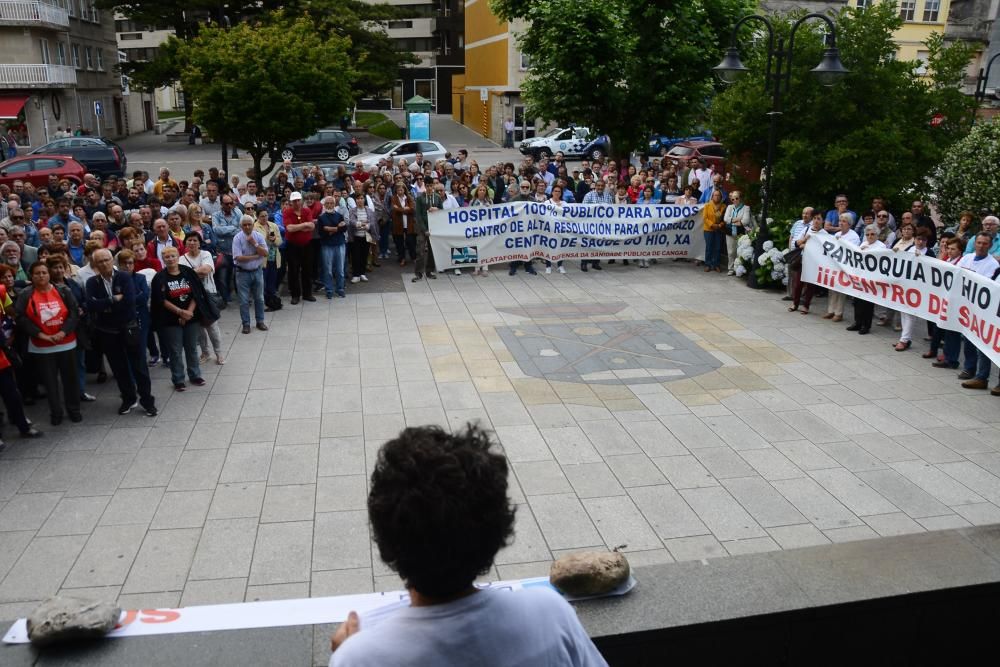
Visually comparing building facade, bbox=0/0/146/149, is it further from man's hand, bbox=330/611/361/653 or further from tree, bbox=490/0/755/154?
man's hand, bbox=330/611/361/653

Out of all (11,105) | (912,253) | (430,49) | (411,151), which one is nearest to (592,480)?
(912,253)

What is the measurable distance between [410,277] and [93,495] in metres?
9.59

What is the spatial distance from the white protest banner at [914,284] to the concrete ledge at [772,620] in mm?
6649

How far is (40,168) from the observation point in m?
26.9

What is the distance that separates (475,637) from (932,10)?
62.4m

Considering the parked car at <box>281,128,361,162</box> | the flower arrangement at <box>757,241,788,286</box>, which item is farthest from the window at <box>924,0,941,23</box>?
the flower arrangement at <box>757,241,788,286</box>

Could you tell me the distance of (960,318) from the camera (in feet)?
35.4

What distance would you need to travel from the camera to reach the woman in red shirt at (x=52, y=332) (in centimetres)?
871

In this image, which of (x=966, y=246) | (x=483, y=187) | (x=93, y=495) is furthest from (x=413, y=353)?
(x=966, y=246)

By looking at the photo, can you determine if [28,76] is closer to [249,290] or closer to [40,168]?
[40,168]

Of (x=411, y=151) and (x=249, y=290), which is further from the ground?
(x=411, y=151)

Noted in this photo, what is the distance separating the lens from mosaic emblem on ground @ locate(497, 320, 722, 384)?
10.9 m

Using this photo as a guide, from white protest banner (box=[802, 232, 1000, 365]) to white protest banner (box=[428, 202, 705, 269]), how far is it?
13.6 ft

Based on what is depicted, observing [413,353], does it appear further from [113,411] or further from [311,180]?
[311,180]
